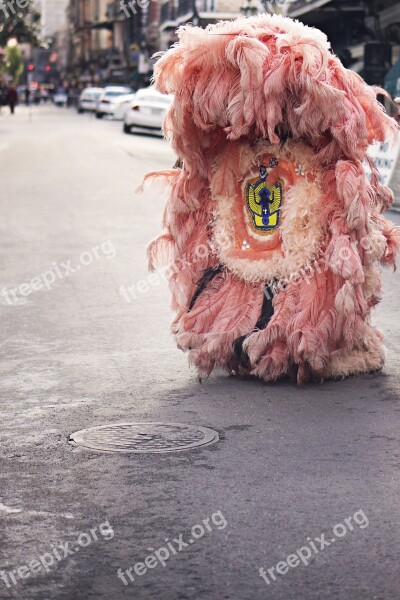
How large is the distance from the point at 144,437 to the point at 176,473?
0.62m

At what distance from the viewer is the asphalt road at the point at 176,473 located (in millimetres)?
3980

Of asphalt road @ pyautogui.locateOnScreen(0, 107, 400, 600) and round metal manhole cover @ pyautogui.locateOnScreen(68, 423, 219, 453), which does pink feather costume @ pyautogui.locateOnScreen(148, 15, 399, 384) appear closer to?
asphalt road @ pyautogui.locateOnScreen(0, 107, 400, 600)

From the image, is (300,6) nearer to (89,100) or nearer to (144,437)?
(89,100)

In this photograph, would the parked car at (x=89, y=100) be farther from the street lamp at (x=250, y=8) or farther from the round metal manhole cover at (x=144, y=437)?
the round metal manhole cover at (x=144, y=437)

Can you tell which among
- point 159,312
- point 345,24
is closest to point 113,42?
point 345,24

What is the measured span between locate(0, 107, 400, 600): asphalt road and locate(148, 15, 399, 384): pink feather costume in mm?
237

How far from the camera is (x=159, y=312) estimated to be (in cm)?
914

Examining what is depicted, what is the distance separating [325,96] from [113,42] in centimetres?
11142

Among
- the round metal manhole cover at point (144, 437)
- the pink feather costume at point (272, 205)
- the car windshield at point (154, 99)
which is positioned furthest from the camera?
the car windshield at point (154, 99)

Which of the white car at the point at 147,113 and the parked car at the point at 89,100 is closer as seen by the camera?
the white car at the point at 147,113

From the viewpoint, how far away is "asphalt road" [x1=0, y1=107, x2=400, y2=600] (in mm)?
3980

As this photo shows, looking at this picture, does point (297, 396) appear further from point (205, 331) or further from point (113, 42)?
point (113, 42)

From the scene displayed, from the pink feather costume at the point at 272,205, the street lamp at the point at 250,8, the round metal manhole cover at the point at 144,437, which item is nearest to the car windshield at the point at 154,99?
the street lamp at the point at 250,8

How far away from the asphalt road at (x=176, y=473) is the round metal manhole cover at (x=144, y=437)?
0.28 ft
